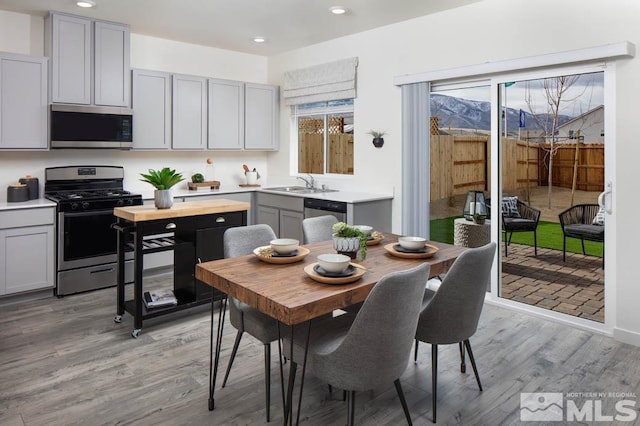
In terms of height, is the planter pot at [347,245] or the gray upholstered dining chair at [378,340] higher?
the planter pot at [347,245]

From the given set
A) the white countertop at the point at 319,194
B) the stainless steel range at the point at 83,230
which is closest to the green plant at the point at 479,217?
the white countertop at the point at 319,194

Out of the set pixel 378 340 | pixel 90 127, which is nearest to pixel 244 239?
pixel 378 340

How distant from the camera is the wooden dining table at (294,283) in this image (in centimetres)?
180

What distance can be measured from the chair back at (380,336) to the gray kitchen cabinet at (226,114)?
13.5ft

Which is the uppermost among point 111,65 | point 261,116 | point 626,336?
point 111,65

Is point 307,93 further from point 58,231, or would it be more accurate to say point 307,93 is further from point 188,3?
point 58,231

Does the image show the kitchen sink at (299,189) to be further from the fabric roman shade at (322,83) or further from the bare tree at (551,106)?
the bare tree at (551,106)

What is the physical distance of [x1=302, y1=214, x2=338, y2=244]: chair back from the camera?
127 inches

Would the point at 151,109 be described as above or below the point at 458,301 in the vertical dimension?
above

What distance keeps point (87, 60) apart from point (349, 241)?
3539 millimetres

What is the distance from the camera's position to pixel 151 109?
16.3 feet

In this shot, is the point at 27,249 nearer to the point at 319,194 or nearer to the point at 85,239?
the point at 85,239

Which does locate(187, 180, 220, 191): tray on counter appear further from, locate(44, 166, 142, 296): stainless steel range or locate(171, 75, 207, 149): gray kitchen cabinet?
locate(44, 166, 142, 296): stainless steel range

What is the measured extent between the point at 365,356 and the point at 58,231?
349 centimetres
